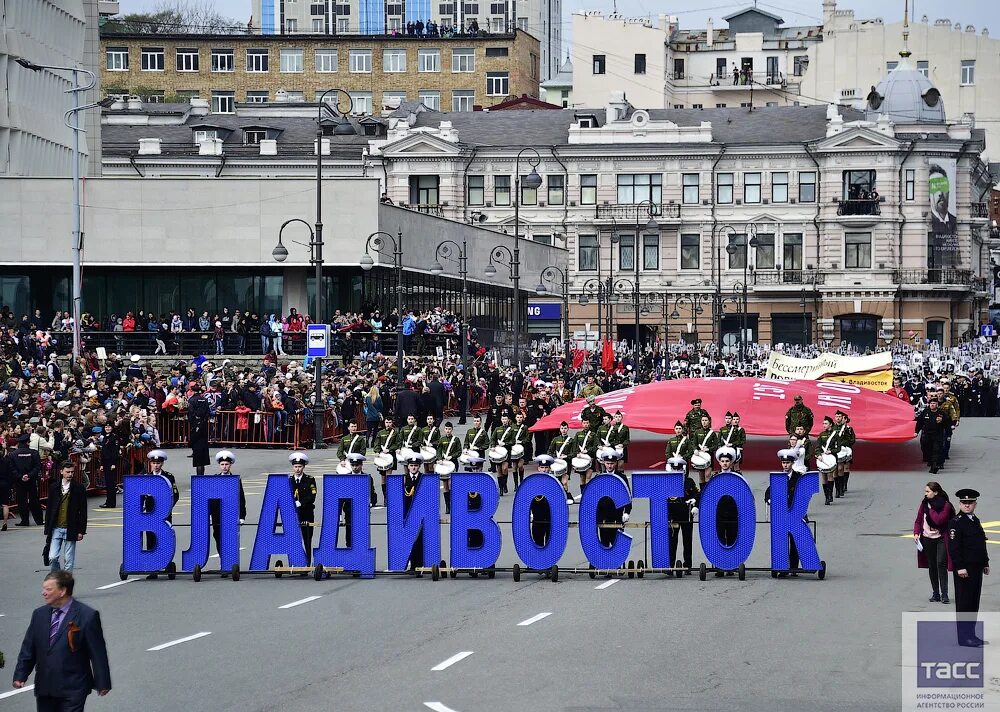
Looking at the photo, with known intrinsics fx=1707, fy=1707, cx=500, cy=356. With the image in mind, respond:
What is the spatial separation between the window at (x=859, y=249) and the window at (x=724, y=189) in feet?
21.9

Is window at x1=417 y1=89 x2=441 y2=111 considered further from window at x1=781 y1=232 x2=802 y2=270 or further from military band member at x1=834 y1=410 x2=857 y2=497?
military band member at x1=834 y1=410 x2=857 y2=497

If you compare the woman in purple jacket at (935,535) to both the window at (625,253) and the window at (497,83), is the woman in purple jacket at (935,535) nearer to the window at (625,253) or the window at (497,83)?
the window at (625,253)

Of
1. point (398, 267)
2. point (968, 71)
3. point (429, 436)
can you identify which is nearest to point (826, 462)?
point (429, 436)

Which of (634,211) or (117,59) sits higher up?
(117,59)

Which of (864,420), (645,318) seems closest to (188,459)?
(864,420)

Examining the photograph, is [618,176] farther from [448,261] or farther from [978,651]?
[978,651]

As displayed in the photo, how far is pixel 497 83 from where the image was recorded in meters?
117

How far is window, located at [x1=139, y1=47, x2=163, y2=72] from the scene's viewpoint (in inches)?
4577

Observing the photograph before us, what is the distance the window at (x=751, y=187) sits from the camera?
9194cm

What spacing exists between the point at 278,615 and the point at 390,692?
421 centimetres

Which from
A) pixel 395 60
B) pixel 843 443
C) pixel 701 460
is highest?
pixel 395 60

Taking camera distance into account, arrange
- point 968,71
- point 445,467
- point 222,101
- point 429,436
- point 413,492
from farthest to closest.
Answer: point 222,101, point 968,71, point 429,436, point 445,467, point 413,492

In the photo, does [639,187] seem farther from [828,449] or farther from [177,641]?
[177,641]

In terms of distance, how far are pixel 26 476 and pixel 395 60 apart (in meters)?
93.6
